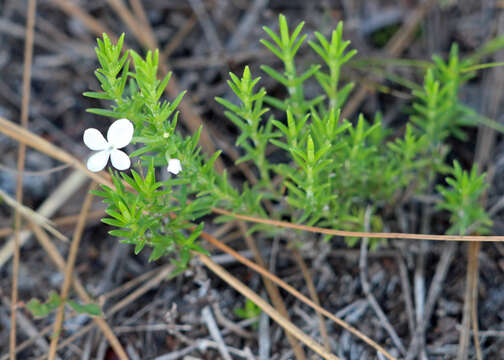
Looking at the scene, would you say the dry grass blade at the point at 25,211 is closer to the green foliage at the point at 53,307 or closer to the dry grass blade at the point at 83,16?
the green foliage at the point at 53,307

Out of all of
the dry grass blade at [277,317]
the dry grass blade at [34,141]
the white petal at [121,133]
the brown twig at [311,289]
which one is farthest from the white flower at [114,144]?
the brown twig at [311,289]

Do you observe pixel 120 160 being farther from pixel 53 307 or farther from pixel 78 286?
pixel 78 286

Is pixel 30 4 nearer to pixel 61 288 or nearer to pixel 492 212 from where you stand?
pixel 61 288

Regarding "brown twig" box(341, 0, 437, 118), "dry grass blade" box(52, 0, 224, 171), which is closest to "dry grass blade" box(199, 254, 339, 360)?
"dry grass blade" box(52, 0, 224, 171)

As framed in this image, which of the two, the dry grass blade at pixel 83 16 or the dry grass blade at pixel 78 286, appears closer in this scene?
the dry grass blade at pixel 78 286

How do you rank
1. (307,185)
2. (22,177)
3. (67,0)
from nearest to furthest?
1. (307,185)
2. (22,177)
3. (67,0)

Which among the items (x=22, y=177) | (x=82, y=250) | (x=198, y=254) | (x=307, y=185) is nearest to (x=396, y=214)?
(x=307, y=185)
